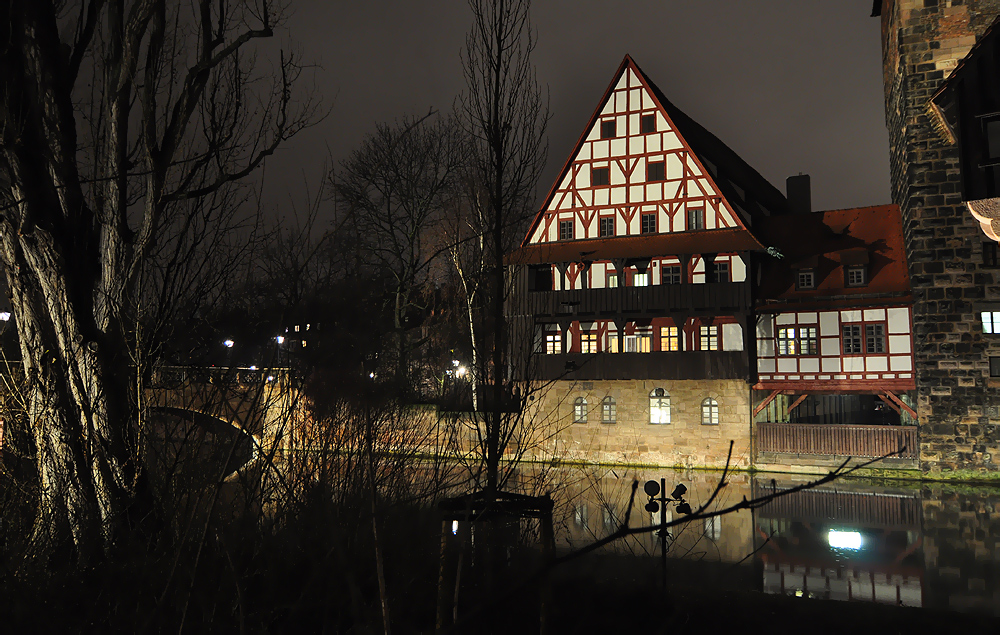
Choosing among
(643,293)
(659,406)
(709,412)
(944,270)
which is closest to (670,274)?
(643,293)

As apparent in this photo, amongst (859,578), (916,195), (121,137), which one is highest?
(916,195)

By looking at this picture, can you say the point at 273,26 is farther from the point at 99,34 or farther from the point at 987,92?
the point at 987,92

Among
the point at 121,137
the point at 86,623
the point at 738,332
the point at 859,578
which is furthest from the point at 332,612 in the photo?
the point at 738,332

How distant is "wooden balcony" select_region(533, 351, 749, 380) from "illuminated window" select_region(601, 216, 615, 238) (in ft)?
13.1

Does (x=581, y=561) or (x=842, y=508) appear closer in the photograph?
(x=581, y=561)

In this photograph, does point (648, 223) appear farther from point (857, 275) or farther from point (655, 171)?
point (857, 275)

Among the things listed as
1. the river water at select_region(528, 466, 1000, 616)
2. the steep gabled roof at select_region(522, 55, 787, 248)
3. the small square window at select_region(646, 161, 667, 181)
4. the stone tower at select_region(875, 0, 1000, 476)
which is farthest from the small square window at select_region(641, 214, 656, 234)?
the river water at select_region(528, 466, 1000, 616)

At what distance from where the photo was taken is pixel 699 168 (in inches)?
966

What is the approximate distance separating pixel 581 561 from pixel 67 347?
6.93 meters

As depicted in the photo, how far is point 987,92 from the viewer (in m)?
17.9

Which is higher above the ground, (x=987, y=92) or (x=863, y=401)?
(x=987, y=92)

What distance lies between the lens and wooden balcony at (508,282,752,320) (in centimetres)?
2355

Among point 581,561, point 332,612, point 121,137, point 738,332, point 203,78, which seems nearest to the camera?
point 332,612

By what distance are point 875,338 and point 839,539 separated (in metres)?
9.86
